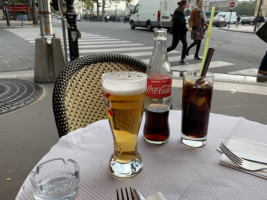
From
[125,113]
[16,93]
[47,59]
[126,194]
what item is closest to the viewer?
[126,194]

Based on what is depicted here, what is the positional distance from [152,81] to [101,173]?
374 millimetres

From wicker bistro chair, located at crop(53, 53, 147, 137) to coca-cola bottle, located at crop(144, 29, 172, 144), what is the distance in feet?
1.66

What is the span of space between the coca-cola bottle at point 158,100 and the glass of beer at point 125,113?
0.45 feet

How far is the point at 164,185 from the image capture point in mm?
703

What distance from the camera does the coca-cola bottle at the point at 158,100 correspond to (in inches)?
35.7

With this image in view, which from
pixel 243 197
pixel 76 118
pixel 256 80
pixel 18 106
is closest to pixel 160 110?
pixel 243 197

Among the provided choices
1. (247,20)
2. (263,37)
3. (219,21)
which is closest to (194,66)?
(263,37)

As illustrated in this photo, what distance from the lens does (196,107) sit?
0.88 m

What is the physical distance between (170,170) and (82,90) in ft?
2.92

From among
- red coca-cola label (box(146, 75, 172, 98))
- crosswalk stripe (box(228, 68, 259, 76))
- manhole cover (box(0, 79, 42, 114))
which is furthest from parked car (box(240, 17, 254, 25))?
red coca-cola label (box(146, 75, 172, 98))

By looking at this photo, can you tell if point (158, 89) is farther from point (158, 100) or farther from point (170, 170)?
point (170, 170)

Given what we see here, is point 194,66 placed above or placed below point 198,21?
below

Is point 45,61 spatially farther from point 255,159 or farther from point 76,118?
point 255,159

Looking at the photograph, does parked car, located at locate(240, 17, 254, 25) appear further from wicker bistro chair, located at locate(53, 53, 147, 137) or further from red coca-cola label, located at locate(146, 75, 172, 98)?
red coca-cola label, located at locate(146, 75, 172, 98)
